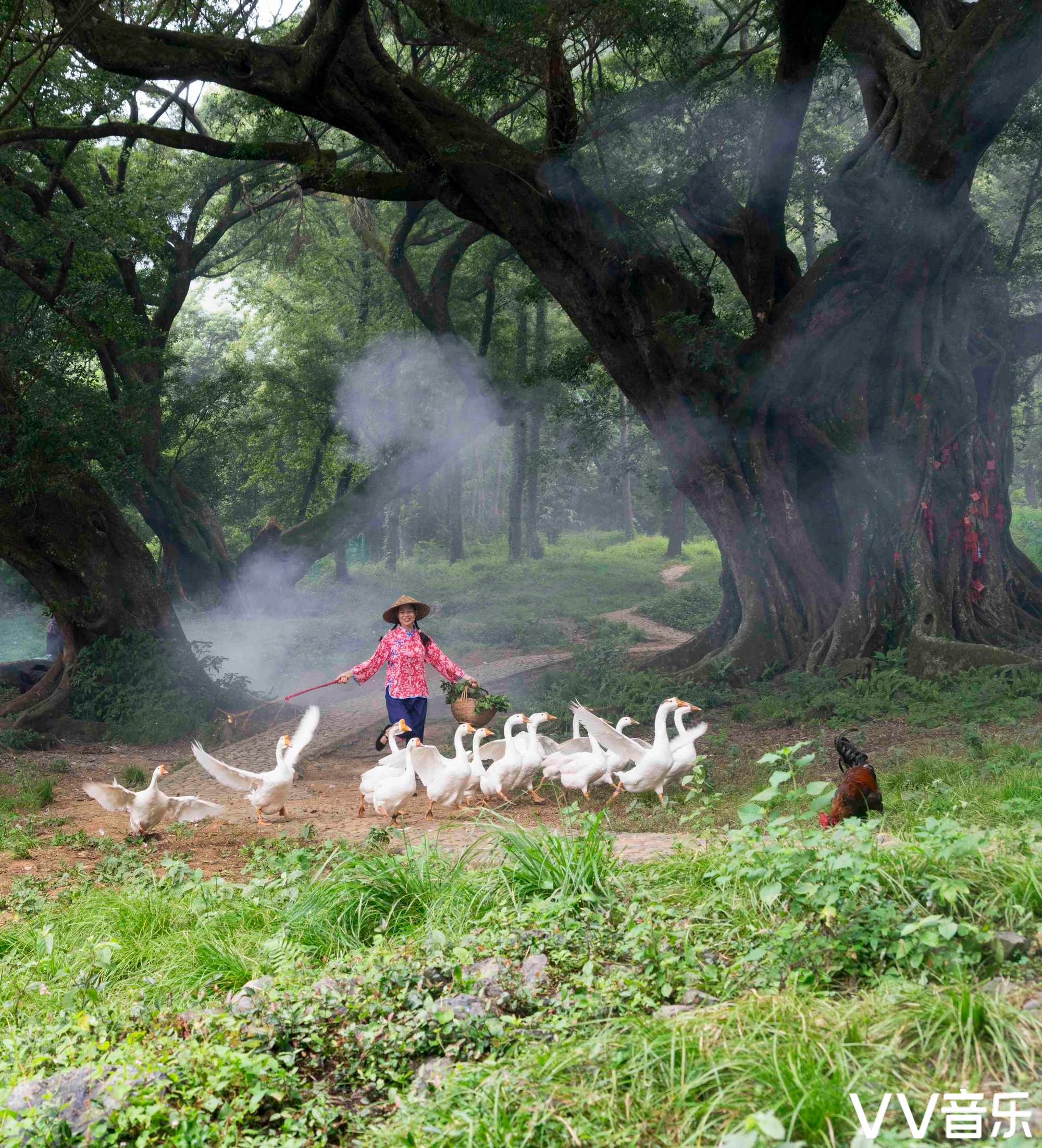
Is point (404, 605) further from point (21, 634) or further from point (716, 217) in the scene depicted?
point (21, 634)

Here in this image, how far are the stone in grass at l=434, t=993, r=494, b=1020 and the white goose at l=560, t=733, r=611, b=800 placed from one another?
4053 mm

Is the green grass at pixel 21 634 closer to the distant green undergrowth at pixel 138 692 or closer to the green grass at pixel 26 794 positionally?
the distant green undergrowth at pixel 138 692

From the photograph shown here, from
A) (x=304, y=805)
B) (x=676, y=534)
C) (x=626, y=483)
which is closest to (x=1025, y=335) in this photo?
(x=304, y=805)

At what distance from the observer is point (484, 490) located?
167ft

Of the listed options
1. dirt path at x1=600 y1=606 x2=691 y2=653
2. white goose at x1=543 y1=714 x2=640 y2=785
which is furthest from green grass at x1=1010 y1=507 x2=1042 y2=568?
white goose at x1=543 y1=714 x2=640 y2=785

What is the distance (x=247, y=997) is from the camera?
394 cm

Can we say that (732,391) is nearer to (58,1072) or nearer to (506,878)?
(506,878)

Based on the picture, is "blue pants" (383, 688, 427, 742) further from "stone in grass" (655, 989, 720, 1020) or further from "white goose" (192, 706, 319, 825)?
"stone in grass" (655, 989, 720, 1020)

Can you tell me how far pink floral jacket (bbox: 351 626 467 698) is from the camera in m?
9.55

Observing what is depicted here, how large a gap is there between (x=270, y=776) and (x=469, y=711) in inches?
95.9

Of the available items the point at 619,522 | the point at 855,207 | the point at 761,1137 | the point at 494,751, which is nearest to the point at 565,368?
the point at 855,207

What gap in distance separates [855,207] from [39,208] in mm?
10032

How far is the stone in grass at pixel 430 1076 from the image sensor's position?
3.32 meters

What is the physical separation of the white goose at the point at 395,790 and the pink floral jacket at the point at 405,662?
2.00 m
